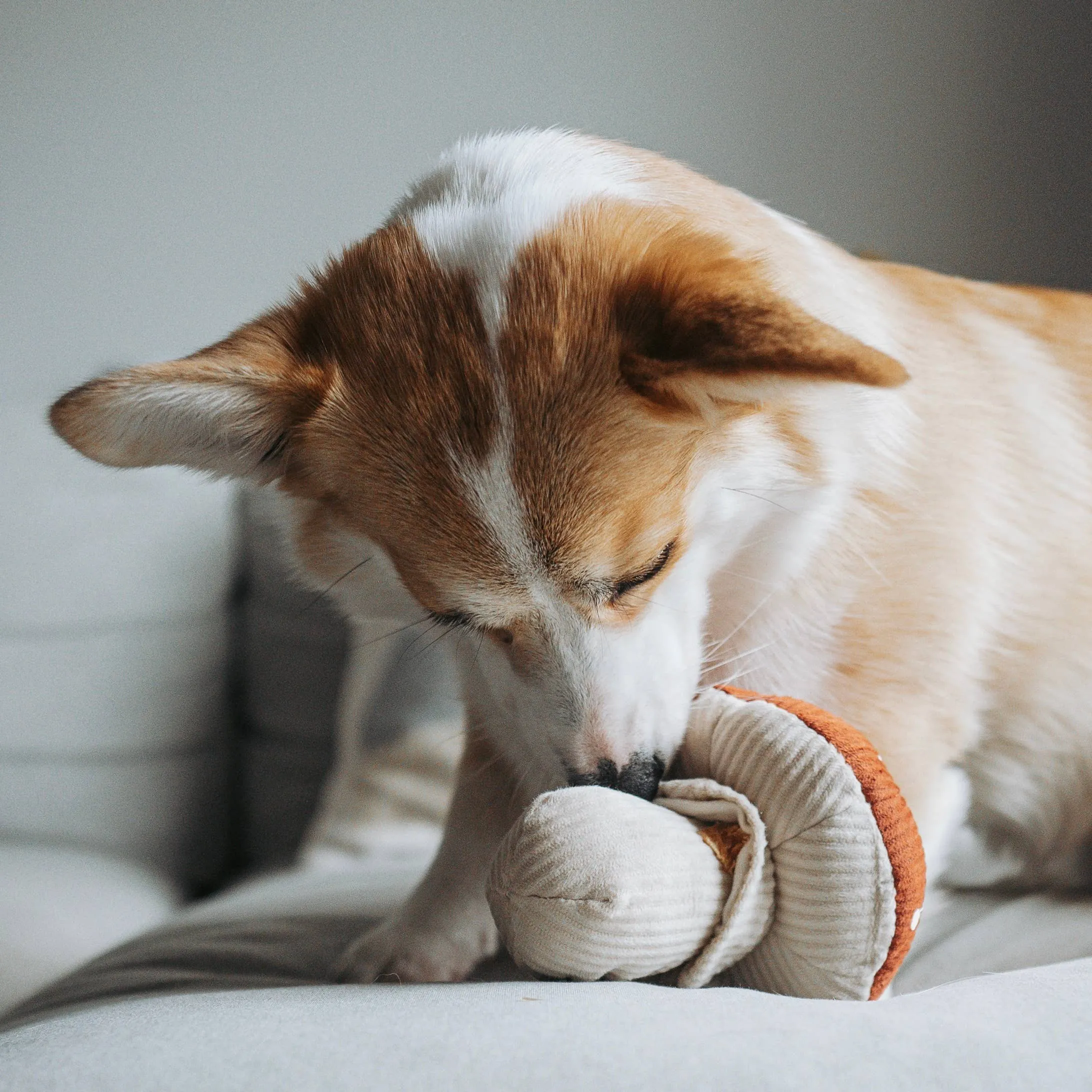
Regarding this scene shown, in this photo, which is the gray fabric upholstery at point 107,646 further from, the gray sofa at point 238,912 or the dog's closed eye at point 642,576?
the dog's closed eye at point 642,576

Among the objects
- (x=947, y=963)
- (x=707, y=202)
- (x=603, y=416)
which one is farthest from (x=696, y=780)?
(x=707, y=202)

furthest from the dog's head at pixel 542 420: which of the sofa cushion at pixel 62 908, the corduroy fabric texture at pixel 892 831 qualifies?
the sofa cushion at pixel 62 908

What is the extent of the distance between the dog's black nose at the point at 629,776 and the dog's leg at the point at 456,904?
0.25 meters

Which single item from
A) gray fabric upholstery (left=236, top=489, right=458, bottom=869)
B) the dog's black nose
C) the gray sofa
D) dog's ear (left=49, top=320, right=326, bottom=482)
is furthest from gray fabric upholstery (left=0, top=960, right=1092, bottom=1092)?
gray fabric upholstery (left=236, top=489, right=458, bottom=869)

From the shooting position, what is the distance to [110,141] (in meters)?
2.09

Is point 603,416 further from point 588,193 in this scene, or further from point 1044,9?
point 1044,9

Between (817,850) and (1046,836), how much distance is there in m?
0.58

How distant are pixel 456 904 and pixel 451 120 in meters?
1.60

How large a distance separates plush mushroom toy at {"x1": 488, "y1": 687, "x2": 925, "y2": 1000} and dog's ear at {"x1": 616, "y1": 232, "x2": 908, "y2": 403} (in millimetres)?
235

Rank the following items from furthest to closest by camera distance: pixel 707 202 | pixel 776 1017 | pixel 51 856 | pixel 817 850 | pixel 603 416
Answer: pixel 51 856, pixel 707 202, pixel 603 416, pixel 817 850, pixel 776 1017

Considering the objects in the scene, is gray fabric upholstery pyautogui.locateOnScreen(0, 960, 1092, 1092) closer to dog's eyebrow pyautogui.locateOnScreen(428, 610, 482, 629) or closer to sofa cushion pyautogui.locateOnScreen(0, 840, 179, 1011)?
dog's eyebrow pyautogui.locateOnScreen(428, 610, 482, 629)

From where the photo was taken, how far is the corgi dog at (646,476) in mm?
757

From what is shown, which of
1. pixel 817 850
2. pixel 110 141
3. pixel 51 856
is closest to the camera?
pixel 817 850

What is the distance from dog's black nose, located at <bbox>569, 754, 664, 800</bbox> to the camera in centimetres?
75
